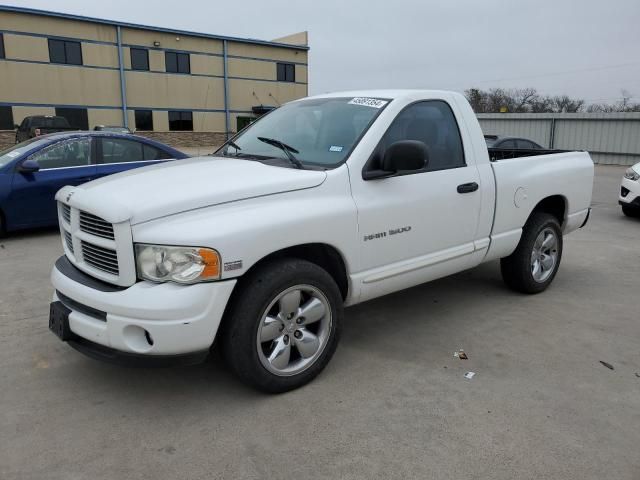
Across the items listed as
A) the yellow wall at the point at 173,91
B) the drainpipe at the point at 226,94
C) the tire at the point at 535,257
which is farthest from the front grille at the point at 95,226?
the drainpipe at the point at 226,94

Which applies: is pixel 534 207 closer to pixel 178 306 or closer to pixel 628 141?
pixel 178 306

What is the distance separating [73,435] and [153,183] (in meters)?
1.50

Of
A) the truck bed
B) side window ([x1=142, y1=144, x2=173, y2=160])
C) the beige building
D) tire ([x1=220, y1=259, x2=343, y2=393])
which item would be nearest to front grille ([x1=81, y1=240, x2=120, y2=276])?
tire ([x1=220, y1=259, x2=343, y2=393])

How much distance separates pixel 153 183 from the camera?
3277 mm

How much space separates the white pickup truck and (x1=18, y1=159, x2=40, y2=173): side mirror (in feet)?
13.8

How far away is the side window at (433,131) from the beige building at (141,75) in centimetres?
3149

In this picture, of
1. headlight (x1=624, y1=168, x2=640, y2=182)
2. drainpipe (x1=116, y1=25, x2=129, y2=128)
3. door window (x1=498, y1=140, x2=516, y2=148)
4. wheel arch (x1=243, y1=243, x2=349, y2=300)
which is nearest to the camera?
wheel arch (x1=243, y1=243, x2=349, y2=300)

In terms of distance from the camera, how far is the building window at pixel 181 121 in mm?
35344

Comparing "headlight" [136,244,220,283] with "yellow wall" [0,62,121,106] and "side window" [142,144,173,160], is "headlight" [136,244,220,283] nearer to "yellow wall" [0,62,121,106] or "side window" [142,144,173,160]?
"side window" [142,144,173,160]

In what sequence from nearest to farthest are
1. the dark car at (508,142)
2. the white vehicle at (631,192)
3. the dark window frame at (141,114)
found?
the white vehicle at (631,192)
the dark car at (508,142)
the dark window frame at (141,114)

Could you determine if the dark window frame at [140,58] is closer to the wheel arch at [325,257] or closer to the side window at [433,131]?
the side window at [433,131]

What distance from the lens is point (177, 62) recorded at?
34.6 meters

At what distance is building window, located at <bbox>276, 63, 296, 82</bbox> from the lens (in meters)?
39.0

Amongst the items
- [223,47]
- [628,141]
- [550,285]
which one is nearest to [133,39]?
[223,47]
